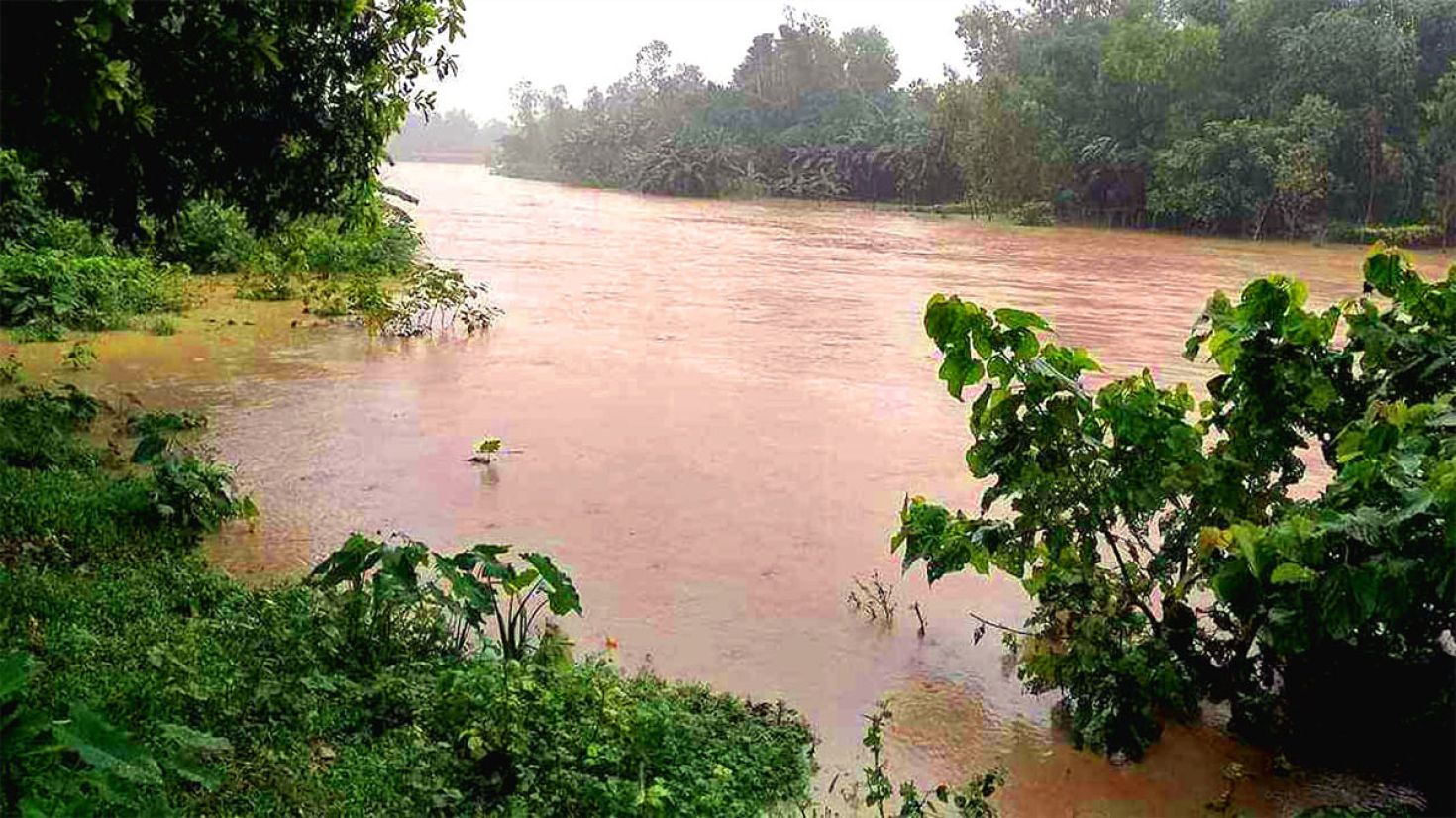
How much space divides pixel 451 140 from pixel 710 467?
120 meters

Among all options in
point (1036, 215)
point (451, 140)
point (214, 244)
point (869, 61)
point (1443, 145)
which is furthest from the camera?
point (451, 140)

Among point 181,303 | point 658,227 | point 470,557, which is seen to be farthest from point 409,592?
point 658,227

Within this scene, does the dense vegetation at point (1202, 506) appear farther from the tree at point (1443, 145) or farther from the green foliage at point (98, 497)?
the tree at point (1443, 145)

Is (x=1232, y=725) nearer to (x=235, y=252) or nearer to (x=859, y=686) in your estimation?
(x=859, y=686)

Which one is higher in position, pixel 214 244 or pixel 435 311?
pixel 214 244

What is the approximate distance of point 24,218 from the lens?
9125 millimetres

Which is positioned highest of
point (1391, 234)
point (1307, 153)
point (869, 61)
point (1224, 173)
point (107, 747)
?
point (869, 61)

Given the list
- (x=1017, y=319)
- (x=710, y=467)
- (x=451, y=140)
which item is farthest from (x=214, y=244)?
(x=451, y=140)

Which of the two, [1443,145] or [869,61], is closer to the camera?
[1443,145]

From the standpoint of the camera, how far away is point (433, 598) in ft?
11.5

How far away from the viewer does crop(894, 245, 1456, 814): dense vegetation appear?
341 cm

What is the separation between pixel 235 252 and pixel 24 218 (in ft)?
15.2

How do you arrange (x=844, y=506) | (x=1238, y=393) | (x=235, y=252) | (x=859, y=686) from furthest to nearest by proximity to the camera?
(x=235, y=252) → (x=844, y=506) → (x=859, y=686) → (x=1238, y=393)

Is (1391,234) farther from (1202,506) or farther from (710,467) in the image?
(1202,506)
